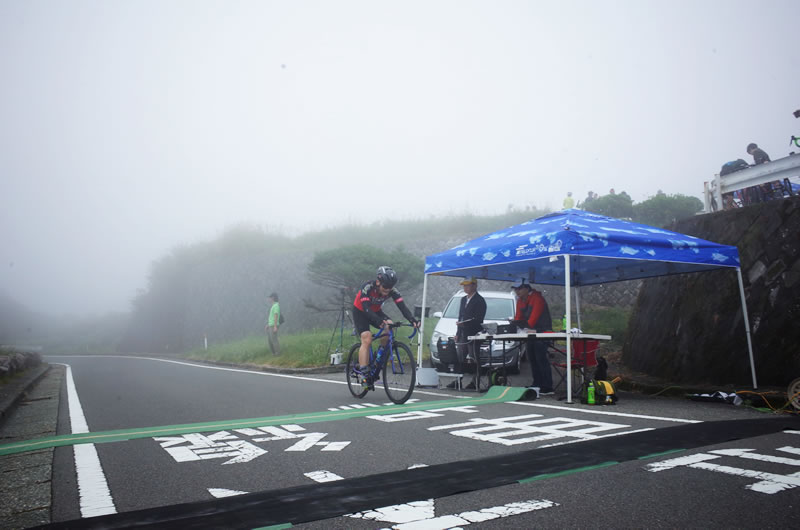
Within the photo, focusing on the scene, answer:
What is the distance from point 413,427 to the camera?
5.96 metres

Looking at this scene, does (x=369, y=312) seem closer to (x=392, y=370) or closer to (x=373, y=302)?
(x=373, y=302)

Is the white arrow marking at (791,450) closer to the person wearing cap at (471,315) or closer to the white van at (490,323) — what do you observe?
the person wearing cap at (471,315)

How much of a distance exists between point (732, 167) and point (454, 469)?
10073 mm

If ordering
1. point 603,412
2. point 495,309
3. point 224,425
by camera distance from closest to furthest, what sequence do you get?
point 224,425
point 603,412
point 495,309

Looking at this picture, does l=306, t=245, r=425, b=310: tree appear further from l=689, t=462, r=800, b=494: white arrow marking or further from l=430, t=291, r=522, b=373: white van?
l=689, t=462, r=800, b=494: white arrow marking

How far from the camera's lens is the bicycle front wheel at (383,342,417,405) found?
7.92 metres

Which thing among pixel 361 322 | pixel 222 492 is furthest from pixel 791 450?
pixel 361 322

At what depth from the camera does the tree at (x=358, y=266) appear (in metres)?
19.5

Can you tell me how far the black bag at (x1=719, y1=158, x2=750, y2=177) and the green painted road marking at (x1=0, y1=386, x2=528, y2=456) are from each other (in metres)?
6.22

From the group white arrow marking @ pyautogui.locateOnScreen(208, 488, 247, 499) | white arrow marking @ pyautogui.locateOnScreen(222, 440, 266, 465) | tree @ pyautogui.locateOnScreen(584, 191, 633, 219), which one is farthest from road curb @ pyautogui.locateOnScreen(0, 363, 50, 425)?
tree @ pyautogui.locateOnScreen(584, 191, 633, 219)

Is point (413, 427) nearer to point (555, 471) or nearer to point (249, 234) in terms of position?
point (555, 471)

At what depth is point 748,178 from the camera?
392 inches

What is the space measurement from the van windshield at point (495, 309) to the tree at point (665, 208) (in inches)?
407

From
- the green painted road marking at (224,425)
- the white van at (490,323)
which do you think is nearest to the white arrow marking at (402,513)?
the green painted road marking at (224,425)
